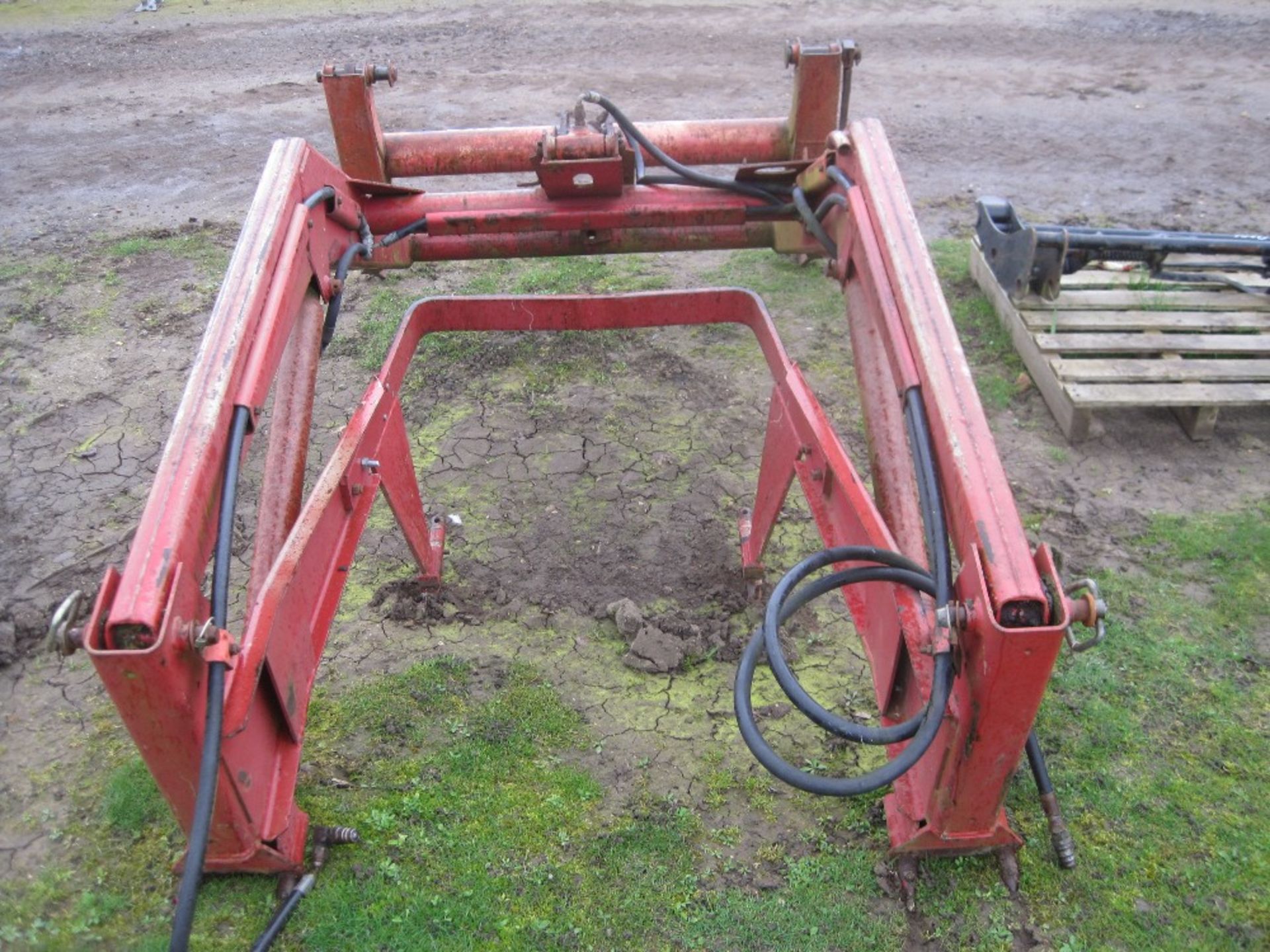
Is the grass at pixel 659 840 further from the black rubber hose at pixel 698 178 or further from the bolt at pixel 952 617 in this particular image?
the black rubber hose at pixel 698 178

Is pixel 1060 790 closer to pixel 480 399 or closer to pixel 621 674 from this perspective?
pixel 621 674

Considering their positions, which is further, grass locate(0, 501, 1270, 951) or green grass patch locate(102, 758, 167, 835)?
green grass patch locate(102, 758, 167, 835)

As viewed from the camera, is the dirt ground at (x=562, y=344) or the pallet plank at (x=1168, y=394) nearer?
the dirt ground at (x=562, y=344)

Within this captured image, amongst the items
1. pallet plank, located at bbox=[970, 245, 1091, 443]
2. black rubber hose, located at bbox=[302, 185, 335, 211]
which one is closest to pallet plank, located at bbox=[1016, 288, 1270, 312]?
pallet plank, located at bbox=[970, 245, 1091, 443]

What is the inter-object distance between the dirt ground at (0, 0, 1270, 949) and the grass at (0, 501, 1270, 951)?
174mm

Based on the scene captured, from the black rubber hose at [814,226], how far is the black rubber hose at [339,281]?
1.46 meters

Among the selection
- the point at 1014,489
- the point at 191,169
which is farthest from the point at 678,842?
the point at 191,169

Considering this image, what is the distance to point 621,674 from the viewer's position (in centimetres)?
337

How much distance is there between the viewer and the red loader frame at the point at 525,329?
195 cm

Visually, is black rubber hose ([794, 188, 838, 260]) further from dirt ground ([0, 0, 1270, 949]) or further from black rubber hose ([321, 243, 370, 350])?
black rubber hose ([321, 243, 370, 350])

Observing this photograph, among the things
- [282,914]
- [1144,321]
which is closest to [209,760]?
[282,914]

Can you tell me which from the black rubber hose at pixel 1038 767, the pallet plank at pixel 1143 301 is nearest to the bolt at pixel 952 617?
the black rubber hose at pixel 1038 767

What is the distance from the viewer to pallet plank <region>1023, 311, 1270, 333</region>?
4.95 meters

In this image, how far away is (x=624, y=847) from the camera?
108 inches
